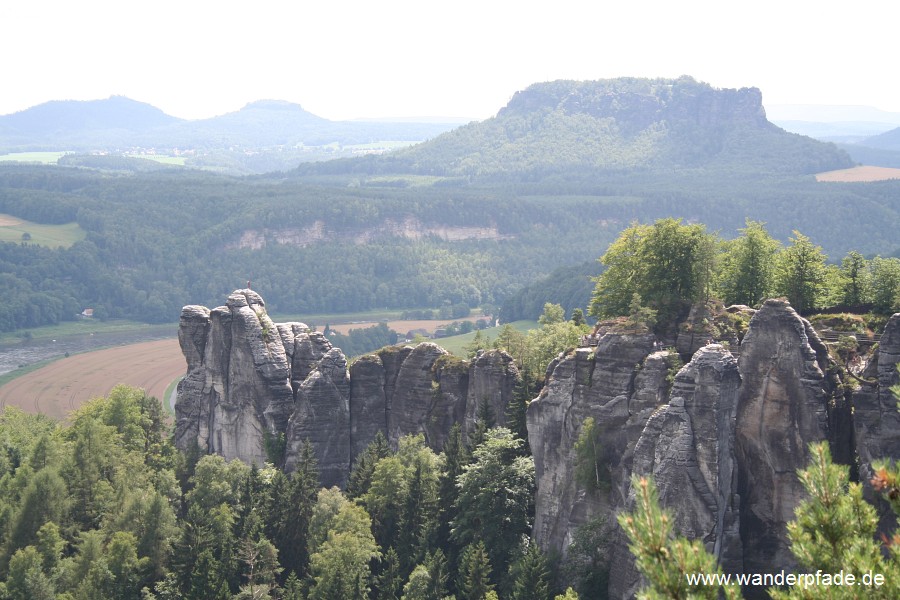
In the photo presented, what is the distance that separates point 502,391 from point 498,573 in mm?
12453

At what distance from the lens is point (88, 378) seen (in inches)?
6417

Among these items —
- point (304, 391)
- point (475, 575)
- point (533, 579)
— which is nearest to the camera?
point (533, 579)

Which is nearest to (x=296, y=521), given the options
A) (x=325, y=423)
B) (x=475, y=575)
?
(x=325, y=423)

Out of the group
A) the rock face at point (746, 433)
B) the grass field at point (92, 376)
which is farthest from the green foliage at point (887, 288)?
the grass field at point (92, 376)

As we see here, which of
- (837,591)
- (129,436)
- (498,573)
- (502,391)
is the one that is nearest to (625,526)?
(837,591)

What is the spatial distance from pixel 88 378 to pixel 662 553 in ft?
490

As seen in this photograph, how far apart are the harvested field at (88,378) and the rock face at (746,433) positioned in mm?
96779

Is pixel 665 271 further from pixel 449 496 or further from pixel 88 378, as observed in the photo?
pixel 88 378

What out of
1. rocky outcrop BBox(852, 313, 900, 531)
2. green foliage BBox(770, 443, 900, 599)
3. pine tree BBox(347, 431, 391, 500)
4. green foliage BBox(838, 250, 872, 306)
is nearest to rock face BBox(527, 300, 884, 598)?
rocky outcrop BBox(852, 313, 900, 531)

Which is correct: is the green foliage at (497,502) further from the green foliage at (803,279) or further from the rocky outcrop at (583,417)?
the green foliage at (803,279)

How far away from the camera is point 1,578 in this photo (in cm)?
7275

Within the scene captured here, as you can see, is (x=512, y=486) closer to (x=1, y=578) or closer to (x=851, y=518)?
(x=1, y=578)

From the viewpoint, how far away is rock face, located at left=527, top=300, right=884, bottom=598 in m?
50.8

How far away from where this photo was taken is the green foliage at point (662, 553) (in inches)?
949
